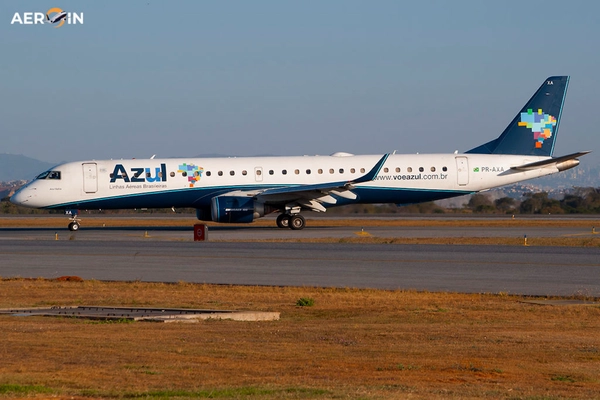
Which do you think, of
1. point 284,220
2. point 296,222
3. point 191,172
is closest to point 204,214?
point 191,172

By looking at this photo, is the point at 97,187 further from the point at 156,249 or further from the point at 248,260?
the point at 248,260

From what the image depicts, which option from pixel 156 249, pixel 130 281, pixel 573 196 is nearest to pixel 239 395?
pixel 130 281

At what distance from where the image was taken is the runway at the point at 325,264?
21203 mm

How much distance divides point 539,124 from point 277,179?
14.0 meters

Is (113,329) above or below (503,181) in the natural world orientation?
below

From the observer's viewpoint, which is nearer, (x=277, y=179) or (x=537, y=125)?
(x=277, y=179)

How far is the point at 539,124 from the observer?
4428 cm

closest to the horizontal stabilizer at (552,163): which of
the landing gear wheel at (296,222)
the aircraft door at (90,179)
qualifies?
the landing gear wheel at (296,222)

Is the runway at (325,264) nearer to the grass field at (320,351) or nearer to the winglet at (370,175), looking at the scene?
the grass field at (320,351)

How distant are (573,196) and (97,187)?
57016 mm

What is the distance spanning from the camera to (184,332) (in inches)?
517

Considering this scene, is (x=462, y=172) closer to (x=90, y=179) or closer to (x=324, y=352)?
(x=90, y=179)

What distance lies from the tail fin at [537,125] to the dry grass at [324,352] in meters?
27.2

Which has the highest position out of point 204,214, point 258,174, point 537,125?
point 537,125
